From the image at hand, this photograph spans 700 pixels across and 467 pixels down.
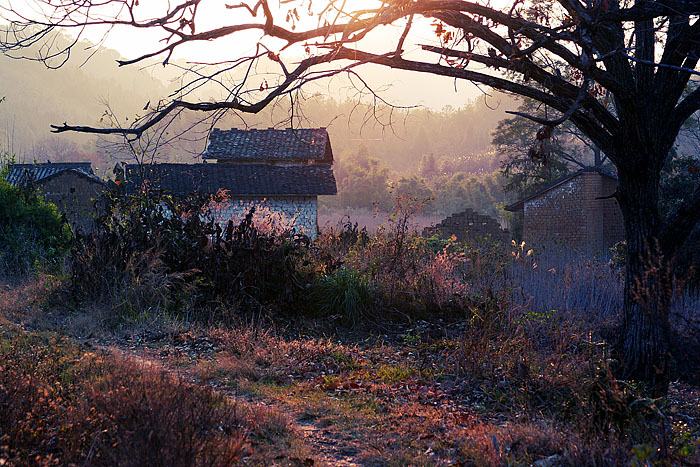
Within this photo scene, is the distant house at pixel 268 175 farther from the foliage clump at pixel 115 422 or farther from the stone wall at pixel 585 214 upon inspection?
the foliage clump at pixel 115 422

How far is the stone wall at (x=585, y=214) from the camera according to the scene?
2438 centimetres

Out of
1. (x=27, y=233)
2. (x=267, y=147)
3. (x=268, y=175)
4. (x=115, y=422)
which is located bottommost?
(x=115, y=422)

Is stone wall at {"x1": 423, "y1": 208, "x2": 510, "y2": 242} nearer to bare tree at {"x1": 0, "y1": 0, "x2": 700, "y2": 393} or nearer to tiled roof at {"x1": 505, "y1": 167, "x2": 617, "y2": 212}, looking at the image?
tiled roof at {"x1": 505, "y1": 167, "x2": 617, "y2": 212}

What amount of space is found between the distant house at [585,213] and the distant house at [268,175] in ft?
30.1

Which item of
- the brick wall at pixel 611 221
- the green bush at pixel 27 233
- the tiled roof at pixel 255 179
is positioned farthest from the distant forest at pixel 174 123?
the green bush at pixel 27 233

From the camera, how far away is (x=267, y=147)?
29.1 m

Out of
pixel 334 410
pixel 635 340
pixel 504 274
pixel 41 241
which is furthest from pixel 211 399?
pixel 41 241

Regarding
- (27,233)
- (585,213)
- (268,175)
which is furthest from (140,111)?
(27,233)

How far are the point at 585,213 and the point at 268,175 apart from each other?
43.0ft

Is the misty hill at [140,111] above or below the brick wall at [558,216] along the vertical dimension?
above

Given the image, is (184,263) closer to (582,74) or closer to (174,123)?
(582,74)

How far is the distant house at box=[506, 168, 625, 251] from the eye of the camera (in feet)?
79.9

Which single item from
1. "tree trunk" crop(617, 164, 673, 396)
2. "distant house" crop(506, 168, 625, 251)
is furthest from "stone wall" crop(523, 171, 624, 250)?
"tree trunk" crop(617, 164, 673, 396)

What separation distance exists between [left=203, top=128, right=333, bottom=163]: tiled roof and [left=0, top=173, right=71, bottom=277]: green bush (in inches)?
564
